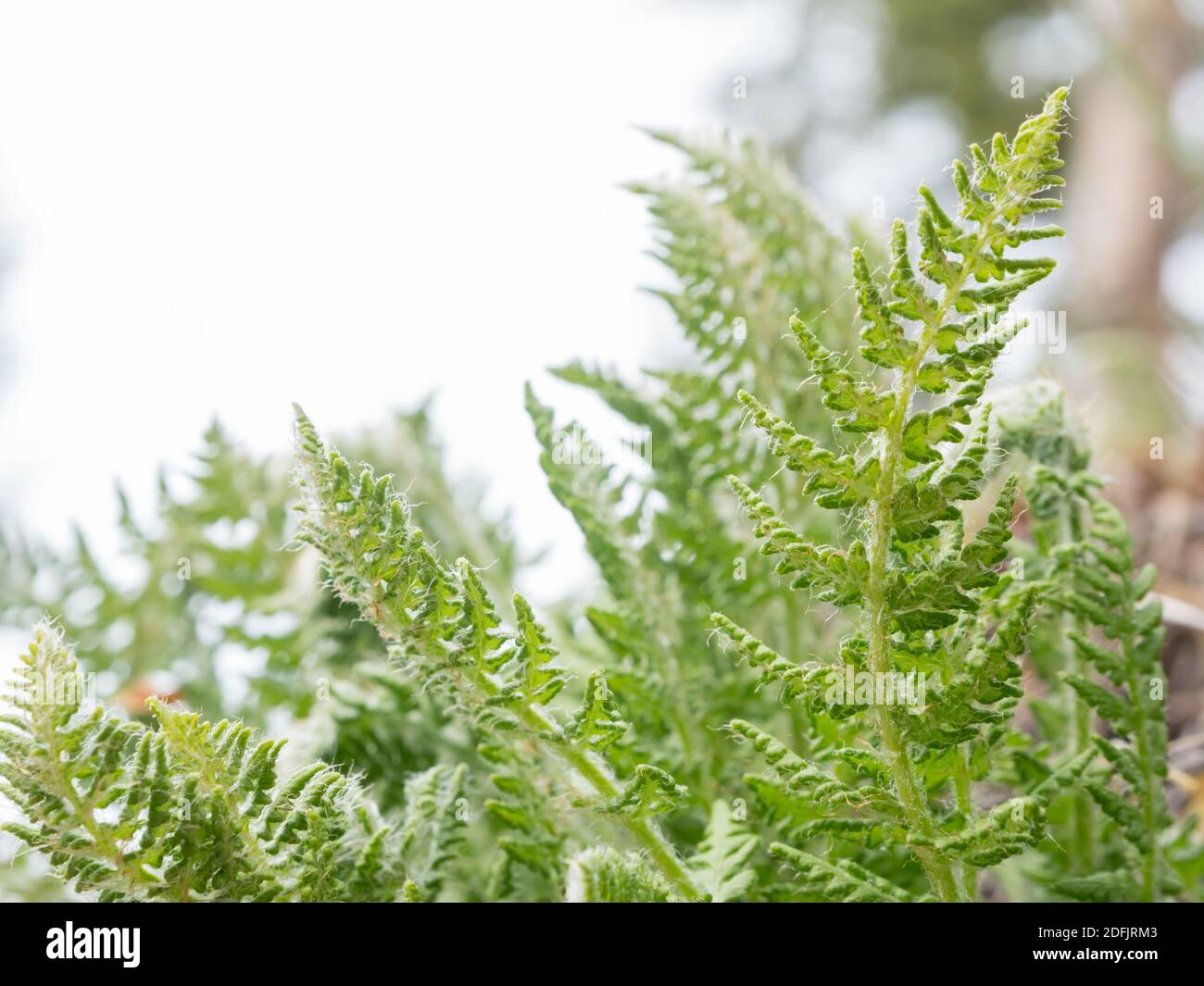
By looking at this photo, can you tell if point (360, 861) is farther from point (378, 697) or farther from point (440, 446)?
point (440, 446)

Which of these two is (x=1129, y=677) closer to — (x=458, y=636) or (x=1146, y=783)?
(x=1146, y=783)

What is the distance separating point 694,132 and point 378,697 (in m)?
0.22

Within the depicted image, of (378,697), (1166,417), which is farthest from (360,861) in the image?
(1166,417)

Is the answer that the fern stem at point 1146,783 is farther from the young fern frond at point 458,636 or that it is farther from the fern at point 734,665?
the young fern frond at point 458,636

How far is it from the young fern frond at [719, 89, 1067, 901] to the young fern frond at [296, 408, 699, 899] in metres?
0.04

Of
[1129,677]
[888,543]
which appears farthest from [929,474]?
[1129,677]

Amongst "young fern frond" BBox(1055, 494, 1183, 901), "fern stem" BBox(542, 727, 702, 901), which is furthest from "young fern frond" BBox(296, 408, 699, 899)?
"young fern frond" BBox(1055, 494, 1183, 901)

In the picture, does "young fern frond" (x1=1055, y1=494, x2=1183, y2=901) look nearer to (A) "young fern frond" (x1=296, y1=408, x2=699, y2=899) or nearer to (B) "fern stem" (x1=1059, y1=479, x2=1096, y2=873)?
(B) "fern stem" (x1=1059, y1=479, x2=1096, y2=873)

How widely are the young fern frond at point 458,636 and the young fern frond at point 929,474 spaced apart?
41 mm

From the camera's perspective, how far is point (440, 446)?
52 cm

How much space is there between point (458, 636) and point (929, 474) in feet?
0.33

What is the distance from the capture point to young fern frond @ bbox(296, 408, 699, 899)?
227mm

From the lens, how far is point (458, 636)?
235 mm
